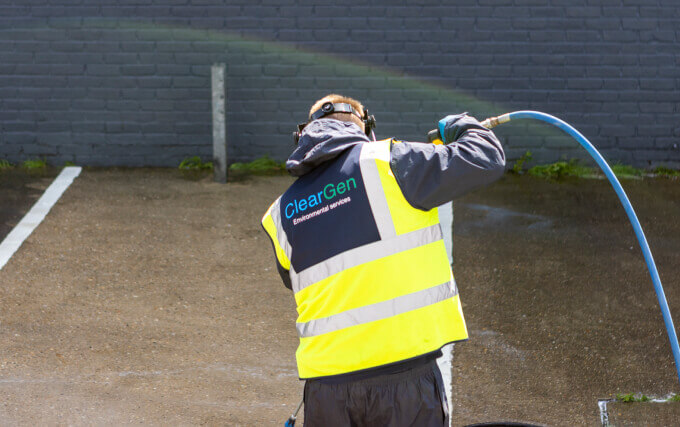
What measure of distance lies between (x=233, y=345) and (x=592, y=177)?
5.13m

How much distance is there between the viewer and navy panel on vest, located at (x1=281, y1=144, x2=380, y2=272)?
321 cm

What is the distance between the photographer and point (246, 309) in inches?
244

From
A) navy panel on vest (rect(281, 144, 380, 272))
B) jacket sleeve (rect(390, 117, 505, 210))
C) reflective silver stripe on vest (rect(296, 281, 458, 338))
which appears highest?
jacket sleeve (rect(390, 117, 505, 210))

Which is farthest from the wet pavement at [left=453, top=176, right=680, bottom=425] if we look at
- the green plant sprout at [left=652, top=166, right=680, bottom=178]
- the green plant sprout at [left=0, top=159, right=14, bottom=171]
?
the green plant sprout at [left=0, top=159, right=14, bottom=171]

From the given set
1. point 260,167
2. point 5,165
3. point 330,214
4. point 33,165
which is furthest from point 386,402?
point 5,165

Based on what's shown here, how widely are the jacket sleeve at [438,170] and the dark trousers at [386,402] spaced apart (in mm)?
683

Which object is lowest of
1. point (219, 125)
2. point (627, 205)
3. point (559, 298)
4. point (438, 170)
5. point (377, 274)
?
point (559, 298)

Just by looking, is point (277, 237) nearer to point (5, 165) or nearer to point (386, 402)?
point (386, 402)

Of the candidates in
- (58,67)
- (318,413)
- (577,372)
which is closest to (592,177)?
(577,372)

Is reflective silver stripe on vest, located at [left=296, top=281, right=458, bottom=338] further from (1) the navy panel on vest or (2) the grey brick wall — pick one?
(2) the grey brick wall

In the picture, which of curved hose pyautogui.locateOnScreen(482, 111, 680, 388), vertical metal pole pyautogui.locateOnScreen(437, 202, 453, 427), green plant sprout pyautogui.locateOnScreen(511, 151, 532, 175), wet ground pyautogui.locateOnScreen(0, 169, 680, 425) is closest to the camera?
curved hose pyautogui.locateOnScreen(482, 111, 680, 388)

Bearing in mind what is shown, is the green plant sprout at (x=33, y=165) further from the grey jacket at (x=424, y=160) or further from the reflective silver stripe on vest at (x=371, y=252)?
the reflective silver stripe on vest at (x=371, y=252)

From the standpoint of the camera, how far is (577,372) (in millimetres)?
5273

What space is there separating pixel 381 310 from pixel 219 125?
5.98 metres
